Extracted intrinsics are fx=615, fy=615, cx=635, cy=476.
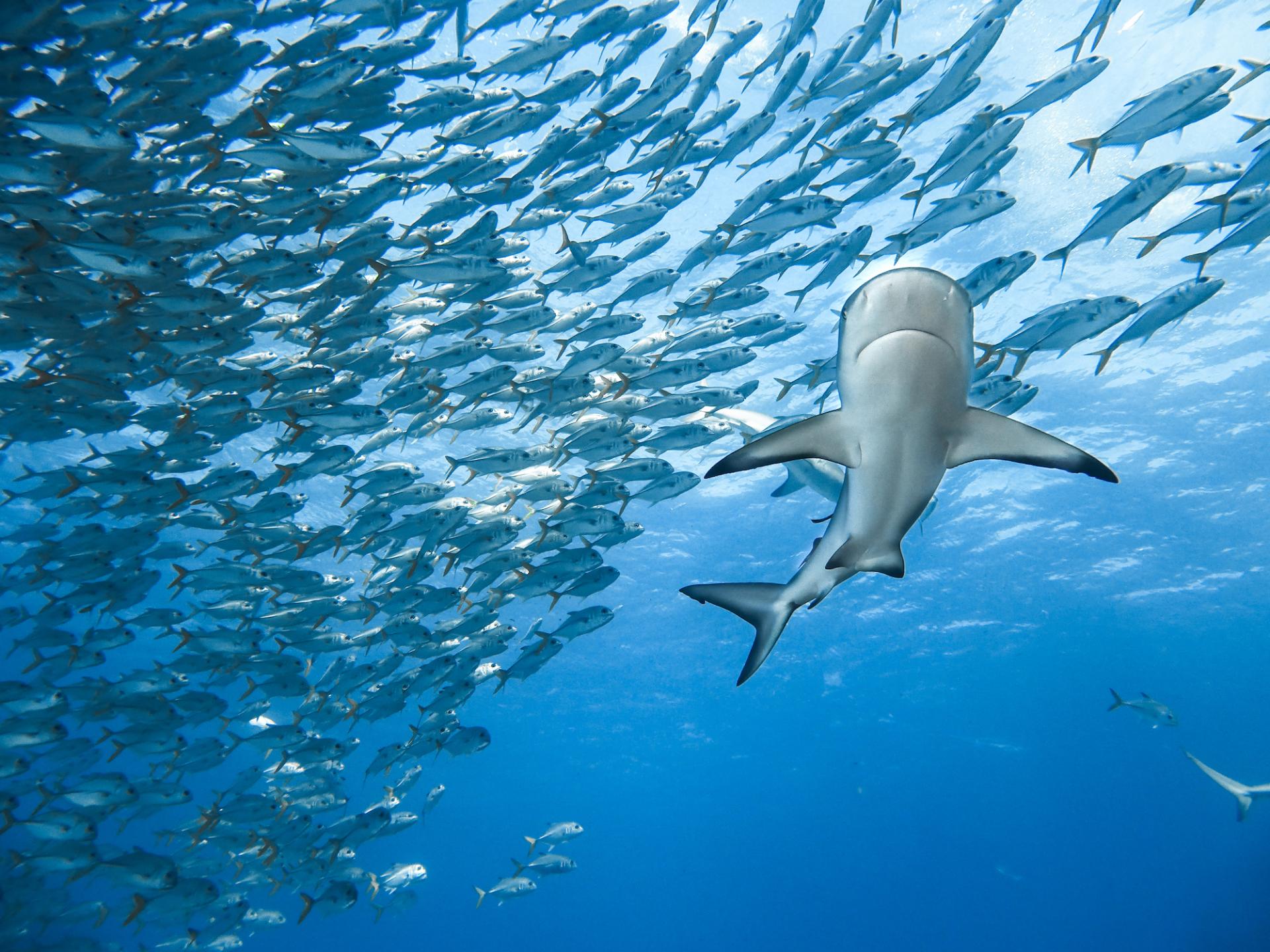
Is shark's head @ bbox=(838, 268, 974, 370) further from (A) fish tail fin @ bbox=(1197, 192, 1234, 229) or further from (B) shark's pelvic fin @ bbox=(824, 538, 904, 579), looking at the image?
(A) fish tail fin @ bbox=(1197, 192, 1234, 229)

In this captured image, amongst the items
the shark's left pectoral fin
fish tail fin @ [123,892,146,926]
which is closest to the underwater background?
fish tail fin @ [123,892,146,926]

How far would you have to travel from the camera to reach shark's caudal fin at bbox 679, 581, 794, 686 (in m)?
3.10

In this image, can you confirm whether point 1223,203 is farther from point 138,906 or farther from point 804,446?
point 138,906

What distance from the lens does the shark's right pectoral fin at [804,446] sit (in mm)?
2293

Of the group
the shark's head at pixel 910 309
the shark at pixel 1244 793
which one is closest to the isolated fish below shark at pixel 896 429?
the shark's head at pixel 910 309

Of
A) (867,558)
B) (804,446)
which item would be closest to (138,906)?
(867,558)

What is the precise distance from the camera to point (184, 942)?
45.3ft

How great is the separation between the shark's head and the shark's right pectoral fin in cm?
36

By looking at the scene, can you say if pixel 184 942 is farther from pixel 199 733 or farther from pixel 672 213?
pixel 199 733

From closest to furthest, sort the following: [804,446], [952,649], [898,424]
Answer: [898,424] < [804,446] < [952,649]

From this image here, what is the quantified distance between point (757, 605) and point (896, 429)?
1.27 metres

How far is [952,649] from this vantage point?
112ft

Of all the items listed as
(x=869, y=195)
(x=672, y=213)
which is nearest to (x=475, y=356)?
(x=869, y=195)

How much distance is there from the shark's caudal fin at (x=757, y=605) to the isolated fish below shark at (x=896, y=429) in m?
0.13
